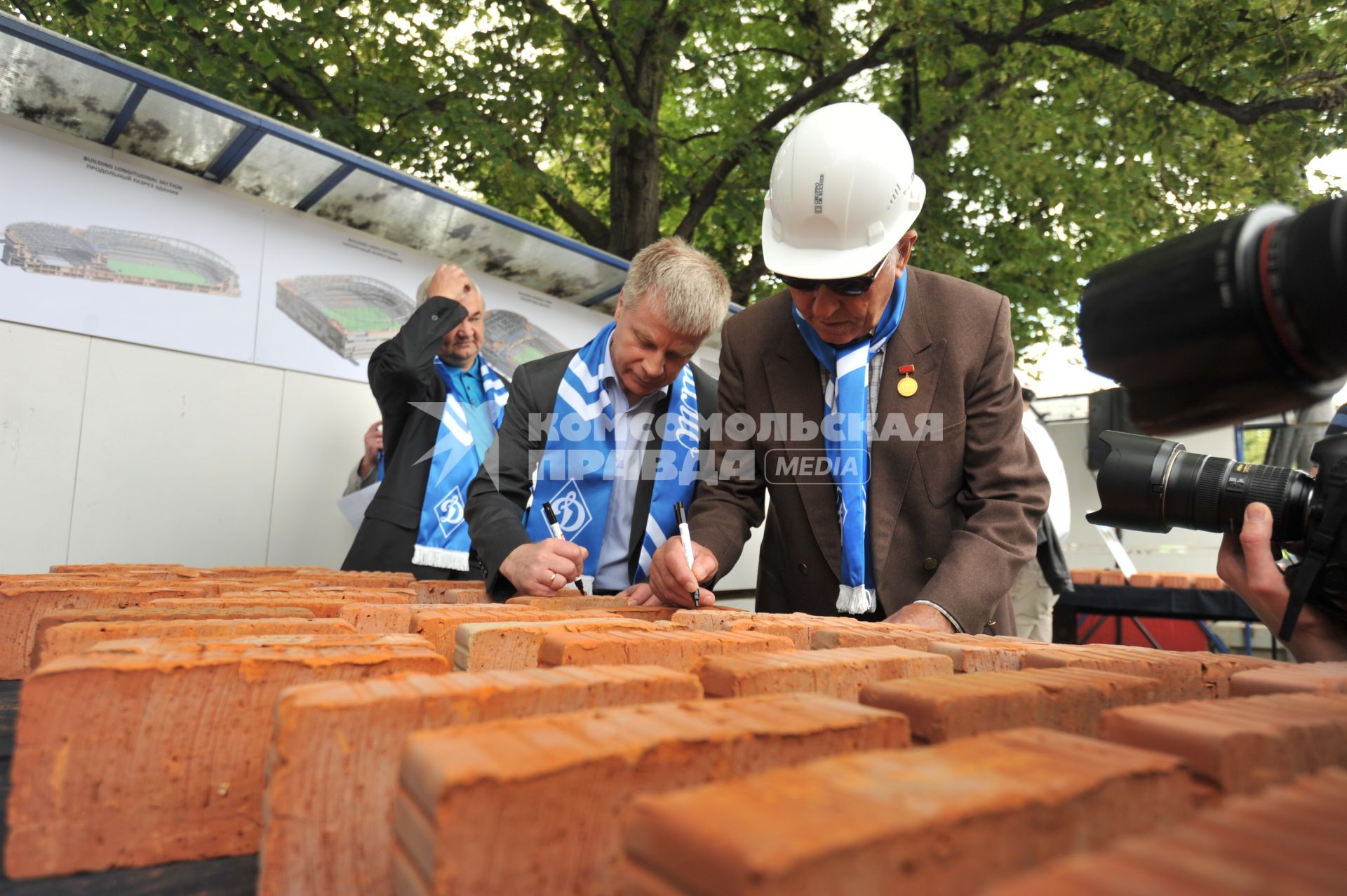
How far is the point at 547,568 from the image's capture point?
7.60 ft

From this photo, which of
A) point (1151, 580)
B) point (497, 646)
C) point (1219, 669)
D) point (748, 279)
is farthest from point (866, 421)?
point (748, 279)

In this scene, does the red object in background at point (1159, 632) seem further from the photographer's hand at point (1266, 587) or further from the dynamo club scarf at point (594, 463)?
the photographer's hand at point (1266, 587)

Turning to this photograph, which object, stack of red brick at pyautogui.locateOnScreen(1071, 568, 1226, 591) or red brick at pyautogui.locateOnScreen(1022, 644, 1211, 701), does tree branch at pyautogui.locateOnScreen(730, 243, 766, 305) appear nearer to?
stack of red brick at pyautogui.locateOnScreen(1071, 568, 1226, 591)

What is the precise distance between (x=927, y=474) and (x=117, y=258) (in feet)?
12.7

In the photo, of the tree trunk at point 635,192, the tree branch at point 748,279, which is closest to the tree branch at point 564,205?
the tree trunk at point 635,192

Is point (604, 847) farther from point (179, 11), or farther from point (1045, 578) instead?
point (179, 11)

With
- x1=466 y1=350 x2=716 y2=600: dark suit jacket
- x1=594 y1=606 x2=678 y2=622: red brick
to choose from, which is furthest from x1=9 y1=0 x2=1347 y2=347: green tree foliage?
x1=594 y1=606 x2=678 y2=622: red brick

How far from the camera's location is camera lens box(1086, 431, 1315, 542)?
1.80 m

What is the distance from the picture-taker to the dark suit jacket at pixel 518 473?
2.70m

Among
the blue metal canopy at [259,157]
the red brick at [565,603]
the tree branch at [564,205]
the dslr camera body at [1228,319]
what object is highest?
the tree branch at [564,205]

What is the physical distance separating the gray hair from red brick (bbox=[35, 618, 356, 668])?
5.74 ft

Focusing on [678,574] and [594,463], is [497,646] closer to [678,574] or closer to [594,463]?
[678,574]

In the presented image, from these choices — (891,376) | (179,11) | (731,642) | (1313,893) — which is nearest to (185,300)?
(179,11)

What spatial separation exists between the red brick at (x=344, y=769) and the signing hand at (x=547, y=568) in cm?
149
